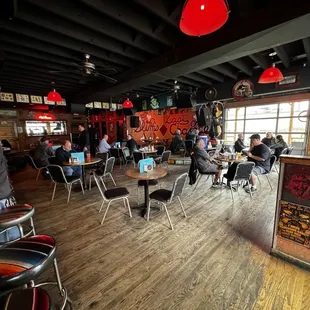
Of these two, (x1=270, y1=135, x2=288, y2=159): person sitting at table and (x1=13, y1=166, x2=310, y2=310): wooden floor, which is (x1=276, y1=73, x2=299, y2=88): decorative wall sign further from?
(x1=13, y1=166, x2=310, y2=310): wooden floor

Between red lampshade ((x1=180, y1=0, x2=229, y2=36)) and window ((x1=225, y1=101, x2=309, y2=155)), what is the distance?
21.0ft

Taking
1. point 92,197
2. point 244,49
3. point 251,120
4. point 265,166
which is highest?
point 244,49

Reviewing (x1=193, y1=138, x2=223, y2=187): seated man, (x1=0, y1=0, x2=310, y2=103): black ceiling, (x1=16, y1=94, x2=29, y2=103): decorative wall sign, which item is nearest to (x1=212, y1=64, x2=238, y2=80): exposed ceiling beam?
(x1=0, y1=0, x2=310, y2=103): black ceiling

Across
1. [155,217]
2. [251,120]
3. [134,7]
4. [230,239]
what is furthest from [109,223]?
[251,120]

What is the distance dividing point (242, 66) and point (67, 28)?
411 cm

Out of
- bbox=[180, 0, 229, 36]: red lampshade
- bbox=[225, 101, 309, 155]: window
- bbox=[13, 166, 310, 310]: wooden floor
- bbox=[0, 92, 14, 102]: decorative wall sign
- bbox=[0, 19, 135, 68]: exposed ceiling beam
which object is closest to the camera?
bbox=[180, 0, 229, 36]: red lampshade

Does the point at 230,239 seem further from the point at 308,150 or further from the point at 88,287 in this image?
the point at 308,150

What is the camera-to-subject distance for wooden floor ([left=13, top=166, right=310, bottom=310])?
4.72 feet

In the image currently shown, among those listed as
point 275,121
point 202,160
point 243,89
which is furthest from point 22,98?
point 275,121

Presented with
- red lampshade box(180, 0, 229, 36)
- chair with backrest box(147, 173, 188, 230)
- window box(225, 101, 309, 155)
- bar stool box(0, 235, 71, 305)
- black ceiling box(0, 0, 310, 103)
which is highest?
black ceiling box(0, 0, 310, 103)

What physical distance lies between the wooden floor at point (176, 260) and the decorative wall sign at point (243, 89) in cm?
342

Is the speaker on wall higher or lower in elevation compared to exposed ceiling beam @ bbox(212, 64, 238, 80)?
lower

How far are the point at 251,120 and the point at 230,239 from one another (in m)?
6.84

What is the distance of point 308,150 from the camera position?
5520 mm
